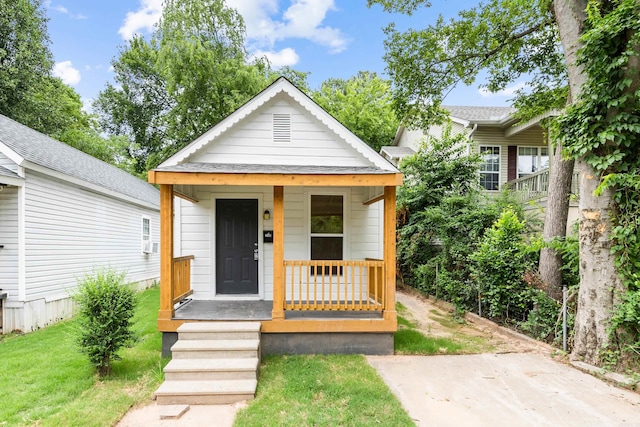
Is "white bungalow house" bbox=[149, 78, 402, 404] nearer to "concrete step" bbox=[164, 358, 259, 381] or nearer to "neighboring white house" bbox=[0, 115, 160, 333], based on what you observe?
"concrete step" bbox=[164, 358, 259, 381]

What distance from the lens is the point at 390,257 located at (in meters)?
5.07

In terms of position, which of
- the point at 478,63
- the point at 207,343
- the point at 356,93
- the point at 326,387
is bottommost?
the point at 326,387

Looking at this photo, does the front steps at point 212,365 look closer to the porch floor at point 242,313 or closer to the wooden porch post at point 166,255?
the porch floor at point 242,313

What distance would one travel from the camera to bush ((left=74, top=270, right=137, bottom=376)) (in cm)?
405

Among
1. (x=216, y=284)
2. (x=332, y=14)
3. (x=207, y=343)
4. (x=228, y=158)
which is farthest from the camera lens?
(x=332, y=14)

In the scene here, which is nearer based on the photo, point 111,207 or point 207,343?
point 207,343

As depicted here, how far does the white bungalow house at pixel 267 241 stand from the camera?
461 centimetres

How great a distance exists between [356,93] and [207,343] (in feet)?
79.2

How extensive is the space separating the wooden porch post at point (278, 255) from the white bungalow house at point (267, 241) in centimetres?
2

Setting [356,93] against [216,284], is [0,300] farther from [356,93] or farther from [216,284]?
[356,93]

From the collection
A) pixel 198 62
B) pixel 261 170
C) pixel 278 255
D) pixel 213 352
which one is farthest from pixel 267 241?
pixel 198 62

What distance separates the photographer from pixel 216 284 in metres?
6.45

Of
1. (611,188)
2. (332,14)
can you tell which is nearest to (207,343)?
(611,188)

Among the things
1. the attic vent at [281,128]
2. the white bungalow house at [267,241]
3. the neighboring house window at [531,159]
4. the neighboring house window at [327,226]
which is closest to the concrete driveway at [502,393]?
the white bungalow house at [267,241]
